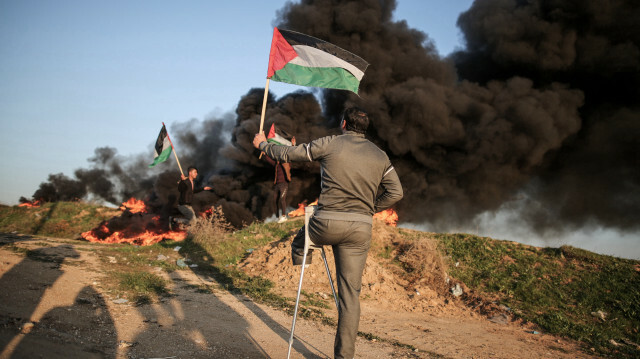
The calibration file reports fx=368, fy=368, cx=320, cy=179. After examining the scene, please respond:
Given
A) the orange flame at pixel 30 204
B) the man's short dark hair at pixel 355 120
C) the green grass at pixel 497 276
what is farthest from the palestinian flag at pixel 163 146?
the orange flame at pixel 30 204

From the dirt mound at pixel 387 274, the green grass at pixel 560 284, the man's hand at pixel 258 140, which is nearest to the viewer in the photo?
the man's hand at pixel 258 140

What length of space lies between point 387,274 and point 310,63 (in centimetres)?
500

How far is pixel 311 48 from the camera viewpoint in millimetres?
5473

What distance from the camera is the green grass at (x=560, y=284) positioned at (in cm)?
659

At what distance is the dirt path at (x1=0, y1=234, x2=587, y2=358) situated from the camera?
11.5 feet

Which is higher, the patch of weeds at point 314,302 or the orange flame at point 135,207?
the orange flame at point 135,207

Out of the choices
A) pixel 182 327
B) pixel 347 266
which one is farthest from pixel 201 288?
pixel 347 266

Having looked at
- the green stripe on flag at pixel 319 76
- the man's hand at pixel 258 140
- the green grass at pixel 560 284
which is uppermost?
the green stripe on flag at pixel 319 76

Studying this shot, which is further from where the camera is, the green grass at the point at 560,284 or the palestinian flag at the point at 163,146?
the palestinian flag at the point at 163,146

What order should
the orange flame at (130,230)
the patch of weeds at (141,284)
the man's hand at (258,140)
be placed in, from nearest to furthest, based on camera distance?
1. the man's hand at (258,140)
2. the patch of weeds at (141,284)
3. the orange flame at (130,230)

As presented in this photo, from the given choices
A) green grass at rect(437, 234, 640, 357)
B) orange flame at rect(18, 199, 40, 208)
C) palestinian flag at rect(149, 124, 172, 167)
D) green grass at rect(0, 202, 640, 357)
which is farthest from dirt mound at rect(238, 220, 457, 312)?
orange flame at rect(18, 199, 40, 208)

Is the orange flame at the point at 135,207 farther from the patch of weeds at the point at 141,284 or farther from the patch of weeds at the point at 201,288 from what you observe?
the patch of weeds at the point at 201,288

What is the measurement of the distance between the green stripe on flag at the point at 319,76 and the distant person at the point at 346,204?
2.10 m

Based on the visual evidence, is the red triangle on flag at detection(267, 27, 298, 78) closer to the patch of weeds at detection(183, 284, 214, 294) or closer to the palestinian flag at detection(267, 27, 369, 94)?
the palestinian flag at detection(267, 27, 369, 94)
